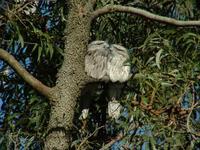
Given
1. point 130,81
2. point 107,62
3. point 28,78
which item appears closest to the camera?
point 28,78

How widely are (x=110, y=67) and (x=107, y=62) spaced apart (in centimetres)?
4

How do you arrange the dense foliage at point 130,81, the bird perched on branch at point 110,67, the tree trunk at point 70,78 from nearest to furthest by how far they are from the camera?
the tree trunk at point 70,78 < the dense foliage at point 130,81 < the bird perched on branch at point 110,67

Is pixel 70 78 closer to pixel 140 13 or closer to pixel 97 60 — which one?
pixel 140 13

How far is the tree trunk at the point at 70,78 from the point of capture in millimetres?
2156

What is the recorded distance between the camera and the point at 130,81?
260cm

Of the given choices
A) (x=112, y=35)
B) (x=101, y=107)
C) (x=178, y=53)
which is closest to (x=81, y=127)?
(x=101, y=107)

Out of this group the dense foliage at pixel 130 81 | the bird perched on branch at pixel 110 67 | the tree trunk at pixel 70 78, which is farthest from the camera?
the bird perched on branch at pixel 110 67

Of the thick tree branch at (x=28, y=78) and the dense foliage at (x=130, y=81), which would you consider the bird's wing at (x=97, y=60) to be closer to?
the dense foliage at (x=130, y=81)

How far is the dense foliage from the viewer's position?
226 cm

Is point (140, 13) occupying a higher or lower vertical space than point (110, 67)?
higher

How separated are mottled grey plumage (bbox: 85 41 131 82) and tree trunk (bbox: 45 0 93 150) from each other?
36 centimetres

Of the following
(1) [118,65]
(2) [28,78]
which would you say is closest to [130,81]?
(1) [118,65]

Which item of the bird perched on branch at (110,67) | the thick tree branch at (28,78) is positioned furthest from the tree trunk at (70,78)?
the bird perched on branch at (110,67)

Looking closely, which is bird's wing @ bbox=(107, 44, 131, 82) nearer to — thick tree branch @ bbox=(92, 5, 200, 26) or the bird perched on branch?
the bird perched on branch
